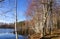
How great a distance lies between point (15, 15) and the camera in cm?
496

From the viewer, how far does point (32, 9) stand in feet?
16.3

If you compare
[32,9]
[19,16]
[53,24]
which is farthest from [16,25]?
[53,24]

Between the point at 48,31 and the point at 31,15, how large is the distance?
0.58 meters

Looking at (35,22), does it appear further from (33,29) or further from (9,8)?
(9,8)

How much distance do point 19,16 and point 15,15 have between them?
0.10 meters

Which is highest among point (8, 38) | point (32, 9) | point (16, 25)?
point (32, 9)

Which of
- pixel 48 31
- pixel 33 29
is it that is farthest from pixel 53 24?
pixel 33 29

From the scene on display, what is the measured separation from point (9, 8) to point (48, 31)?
1.13 meters

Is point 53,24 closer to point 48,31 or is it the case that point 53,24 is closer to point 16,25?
point 48,31

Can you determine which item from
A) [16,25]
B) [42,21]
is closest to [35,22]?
[42,21]

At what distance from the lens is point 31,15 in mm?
4965

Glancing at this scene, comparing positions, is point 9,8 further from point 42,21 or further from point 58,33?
point 58,33

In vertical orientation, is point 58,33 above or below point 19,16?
below

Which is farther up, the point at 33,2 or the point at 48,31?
the point at 33,2
